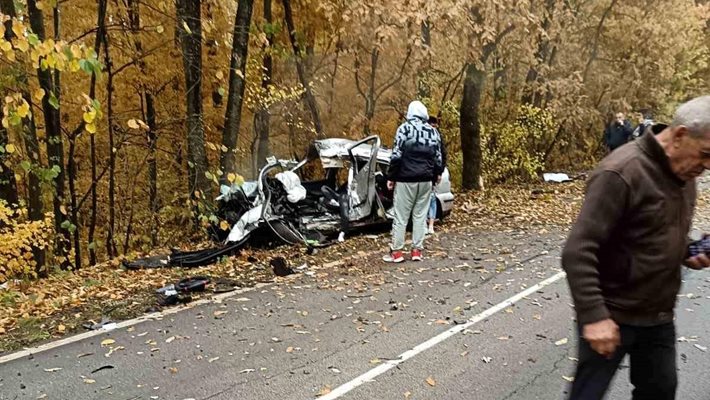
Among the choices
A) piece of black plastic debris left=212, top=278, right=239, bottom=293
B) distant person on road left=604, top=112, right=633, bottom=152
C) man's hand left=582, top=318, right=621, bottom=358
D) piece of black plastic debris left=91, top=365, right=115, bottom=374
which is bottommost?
piece of black plastic debris left=212, top=278, right=239, bottom=293

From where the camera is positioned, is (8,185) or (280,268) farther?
(8,185)

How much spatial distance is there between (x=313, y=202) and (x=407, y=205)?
2.72m

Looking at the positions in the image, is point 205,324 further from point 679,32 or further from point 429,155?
point 679,32

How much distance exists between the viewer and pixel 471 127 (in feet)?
51.6

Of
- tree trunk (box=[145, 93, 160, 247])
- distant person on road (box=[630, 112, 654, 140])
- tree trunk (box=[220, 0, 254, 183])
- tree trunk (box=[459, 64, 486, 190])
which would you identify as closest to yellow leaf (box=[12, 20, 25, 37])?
tree trunk (box=[220, 0, 254, 183])

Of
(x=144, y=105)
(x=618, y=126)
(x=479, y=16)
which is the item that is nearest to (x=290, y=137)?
(x=144, y=105)

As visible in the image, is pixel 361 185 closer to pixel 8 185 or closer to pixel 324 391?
pixel 324 391

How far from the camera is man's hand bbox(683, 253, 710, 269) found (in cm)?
260

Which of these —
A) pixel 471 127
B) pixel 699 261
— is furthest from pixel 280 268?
pixel 471 127

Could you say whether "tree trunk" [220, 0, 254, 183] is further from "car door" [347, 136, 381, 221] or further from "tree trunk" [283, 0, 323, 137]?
"tree trunk" [283, 0, 323, 137]

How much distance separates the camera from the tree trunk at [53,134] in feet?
34.2

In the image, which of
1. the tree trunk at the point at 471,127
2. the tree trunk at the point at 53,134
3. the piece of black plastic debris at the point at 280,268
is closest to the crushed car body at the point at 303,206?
the piece of black plastic debris at the point at 280,268

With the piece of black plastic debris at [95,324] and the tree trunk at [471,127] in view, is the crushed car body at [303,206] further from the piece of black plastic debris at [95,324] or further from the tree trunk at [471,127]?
the tree trunk at [471,127]

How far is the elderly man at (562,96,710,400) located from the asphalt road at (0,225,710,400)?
156cm
